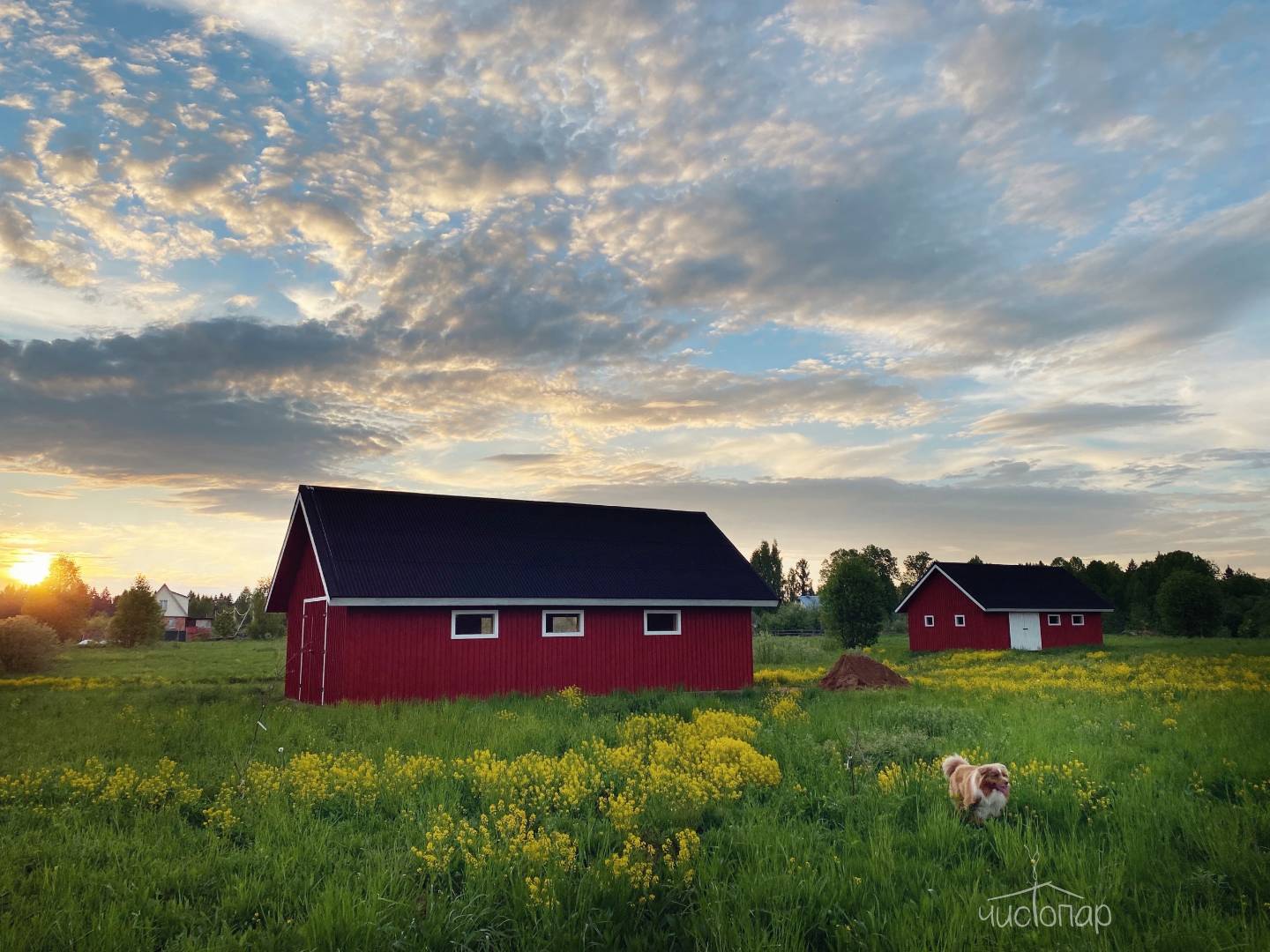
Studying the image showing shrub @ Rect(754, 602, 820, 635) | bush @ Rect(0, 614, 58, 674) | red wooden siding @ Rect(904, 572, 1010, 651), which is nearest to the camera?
bush @ Rect(0, 614, 58, 674)

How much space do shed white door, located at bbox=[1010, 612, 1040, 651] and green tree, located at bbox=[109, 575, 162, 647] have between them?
63.0m

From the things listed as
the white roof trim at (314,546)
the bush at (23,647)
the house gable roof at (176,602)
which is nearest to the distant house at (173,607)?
the house gable roof at (176,602)

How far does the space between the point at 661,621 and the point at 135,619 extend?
53.4 meters

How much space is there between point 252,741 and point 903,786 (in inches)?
421

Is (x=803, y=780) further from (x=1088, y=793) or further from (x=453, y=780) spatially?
(x=453, y=780)

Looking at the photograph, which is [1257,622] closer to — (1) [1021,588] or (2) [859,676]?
(1) [1021,588]

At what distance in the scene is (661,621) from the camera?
25.4m

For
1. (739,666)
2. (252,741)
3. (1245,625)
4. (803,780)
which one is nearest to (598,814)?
A: (803,780)

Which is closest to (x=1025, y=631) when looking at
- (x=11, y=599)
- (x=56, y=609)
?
(x=56, y=609)

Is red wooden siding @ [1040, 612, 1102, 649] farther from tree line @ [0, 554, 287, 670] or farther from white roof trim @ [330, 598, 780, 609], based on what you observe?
tree line @ [0, 554, 287, 670]

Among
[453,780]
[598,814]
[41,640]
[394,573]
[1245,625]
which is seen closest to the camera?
[598,814]

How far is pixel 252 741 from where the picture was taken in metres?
13.2
